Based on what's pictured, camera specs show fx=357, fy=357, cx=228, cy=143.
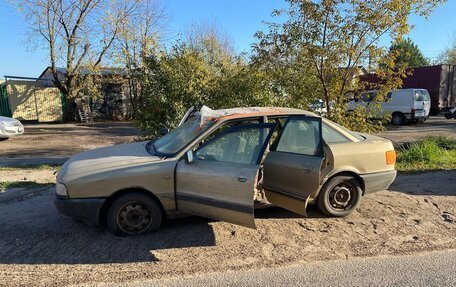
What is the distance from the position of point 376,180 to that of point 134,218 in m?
3.36

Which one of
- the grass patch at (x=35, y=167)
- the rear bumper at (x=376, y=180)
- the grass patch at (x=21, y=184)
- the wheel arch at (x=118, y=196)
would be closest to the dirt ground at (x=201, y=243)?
the wheel arch at (x=118, y=196)

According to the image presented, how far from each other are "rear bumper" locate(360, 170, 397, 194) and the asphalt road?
1398mm

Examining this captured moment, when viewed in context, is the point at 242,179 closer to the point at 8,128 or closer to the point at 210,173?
the point at 210,173

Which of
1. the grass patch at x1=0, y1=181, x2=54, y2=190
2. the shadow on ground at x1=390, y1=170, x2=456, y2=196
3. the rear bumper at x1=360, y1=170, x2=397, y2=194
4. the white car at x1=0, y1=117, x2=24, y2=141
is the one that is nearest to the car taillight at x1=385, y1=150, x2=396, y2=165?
the rear bumper at x1=360, y1=170, x2=397, y2=194

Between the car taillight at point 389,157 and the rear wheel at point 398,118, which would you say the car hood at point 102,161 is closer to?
the car taillight at point 389,157

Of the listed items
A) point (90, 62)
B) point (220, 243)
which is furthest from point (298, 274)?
point (90, 62)

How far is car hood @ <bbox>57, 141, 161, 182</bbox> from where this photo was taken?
422 cm

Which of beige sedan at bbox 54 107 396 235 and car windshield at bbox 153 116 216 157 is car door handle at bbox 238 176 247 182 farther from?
car windshield at bbox 153 116 216 157

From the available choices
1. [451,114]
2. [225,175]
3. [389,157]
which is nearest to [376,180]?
[389,157]

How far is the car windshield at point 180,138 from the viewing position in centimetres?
445

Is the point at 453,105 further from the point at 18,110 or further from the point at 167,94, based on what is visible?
the point at 18,110

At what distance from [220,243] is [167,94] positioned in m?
4.85

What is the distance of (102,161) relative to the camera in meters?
4.44

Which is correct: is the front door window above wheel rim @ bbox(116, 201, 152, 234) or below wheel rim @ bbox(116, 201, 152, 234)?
above
